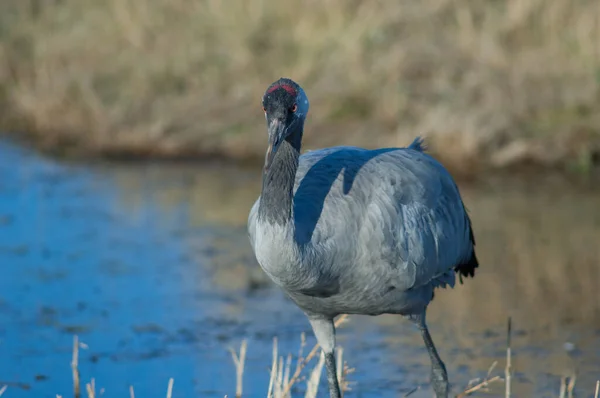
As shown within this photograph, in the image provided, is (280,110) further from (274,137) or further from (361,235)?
(361,235)

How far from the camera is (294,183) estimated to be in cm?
487

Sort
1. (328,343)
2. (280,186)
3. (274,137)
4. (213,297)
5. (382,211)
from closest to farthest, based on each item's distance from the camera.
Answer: (274,137)
(280,186)
(382,211)
(328,343)
(213,297)

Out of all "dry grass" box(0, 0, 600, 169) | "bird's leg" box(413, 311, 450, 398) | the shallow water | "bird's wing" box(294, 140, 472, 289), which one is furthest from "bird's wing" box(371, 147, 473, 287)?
"dry grass" box(0, 0, 600, 169)

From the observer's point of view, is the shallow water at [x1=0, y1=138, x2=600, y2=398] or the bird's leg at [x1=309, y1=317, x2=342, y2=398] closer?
the bird's leg at [x1=309, y1=317, x2=342, y2=398]

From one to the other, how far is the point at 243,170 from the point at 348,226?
629 centimetres

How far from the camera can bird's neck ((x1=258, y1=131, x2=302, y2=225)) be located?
14.7 feet

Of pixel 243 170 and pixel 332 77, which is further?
pixel 332 77

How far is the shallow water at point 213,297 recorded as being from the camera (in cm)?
636

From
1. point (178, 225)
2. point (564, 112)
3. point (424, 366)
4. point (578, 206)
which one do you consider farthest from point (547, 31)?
point (424, 366)

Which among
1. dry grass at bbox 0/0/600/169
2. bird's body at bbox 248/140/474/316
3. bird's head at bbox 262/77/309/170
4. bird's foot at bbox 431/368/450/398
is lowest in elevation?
bird's foot at bbox 431/368/450/398

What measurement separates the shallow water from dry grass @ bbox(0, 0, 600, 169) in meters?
0.75

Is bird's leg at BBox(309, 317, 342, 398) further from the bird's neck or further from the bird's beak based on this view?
the bird's beak

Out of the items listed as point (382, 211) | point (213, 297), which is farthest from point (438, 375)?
point (213, 297)

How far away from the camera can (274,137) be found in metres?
4.43
